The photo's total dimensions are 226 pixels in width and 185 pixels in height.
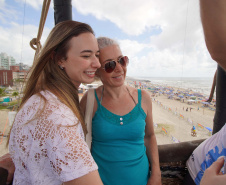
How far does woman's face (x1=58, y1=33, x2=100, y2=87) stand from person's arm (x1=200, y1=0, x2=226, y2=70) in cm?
79

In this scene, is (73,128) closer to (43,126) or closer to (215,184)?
(43,126)

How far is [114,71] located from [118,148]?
715mm

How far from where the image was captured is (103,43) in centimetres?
141

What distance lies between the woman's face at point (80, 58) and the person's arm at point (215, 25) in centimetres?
79

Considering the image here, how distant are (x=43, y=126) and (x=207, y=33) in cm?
70

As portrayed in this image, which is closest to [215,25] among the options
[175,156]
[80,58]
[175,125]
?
[80,58]

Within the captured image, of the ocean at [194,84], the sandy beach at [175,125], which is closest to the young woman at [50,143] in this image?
the sandy beach at [175,125]

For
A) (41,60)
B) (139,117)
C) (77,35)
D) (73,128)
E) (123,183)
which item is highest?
(77,35)

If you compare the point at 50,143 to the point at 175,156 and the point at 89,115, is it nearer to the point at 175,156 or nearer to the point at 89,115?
the point at 89,115

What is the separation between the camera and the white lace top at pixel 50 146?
2.13ft

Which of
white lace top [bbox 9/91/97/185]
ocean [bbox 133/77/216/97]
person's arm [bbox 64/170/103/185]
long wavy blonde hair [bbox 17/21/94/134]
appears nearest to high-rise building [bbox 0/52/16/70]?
ocean [bbox 133/77/216/97]

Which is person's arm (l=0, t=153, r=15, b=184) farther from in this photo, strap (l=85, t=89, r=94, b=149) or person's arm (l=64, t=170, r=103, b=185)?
person's arm (l=64, t=170, r=103, b=185)

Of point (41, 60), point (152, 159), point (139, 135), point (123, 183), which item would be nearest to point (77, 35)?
point (41, 60)

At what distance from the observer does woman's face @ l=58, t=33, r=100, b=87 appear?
103cm
